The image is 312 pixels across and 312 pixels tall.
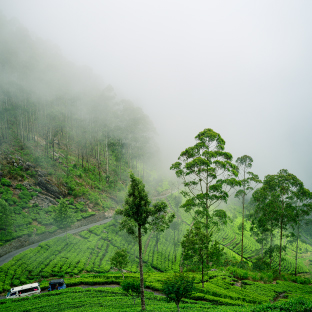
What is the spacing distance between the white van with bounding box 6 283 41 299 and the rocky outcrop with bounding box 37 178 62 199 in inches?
1234

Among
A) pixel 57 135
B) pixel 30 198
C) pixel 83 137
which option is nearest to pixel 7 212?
pixel 30 198

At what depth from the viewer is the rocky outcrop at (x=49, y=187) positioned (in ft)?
158

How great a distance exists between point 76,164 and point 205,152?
56.8 m

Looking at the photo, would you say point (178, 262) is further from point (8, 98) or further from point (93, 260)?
point (8, 98)

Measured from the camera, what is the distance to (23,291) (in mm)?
19234

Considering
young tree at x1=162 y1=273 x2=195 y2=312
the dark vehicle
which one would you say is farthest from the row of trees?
the dark vehicle

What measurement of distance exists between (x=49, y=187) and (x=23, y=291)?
111 ft

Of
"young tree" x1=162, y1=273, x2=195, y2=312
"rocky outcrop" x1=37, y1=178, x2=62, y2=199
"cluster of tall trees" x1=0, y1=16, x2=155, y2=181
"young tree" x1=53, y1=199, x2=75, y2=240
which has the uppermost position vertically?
"cluster of tall trees" x1=0, y1=16, x2=155, y2=181

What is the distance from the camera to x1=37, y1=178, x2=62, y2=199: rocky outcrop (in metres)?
48.3

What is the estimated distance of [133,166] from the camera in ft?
279

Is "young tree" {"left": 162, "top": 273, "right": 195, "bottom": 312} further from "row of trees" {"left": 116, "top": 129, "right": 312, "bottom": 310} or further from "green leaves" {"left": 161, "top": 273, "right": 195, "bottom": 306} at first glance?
"row of trees" {"left": 116, "top": 129, "right": 312, "bottom": 310}

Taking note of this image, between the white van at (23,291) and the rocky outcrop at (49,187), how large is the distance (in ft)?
103

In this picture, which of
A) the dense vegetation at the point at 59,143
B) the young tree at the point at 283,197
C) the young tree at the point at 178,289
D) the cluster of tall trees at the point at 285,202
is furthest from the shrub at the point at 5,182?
the young tree at the point at 283,197

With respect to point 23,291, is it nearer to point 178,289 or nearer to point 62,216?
point 62,216
